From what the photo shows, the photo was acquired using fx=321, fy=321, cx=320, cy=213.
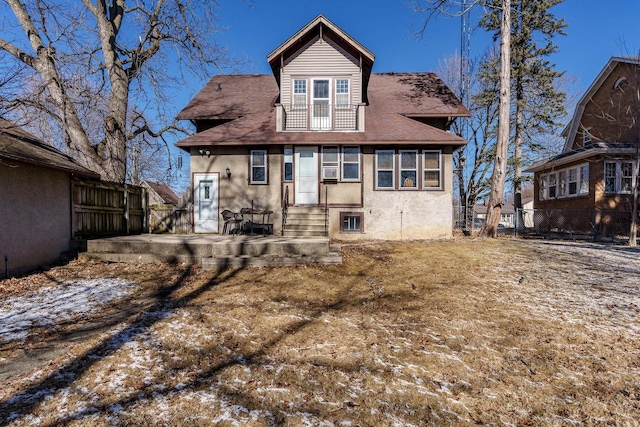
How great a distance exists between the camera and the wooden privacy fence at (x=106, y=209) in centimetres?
861

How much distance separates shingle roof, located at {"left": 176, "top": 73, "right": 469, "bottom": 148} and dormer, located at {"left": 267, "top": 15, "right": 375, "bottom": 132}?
57 centimetres

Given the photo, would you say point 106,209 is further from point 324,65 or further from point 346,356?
point 324,65

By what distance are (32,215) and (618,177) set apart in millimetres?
23101

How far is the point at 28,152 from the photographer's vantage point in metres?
7.18

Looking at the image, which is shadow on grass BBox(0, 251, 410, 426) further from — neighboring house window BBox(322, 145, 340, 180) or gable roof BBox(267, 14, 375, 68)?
gable roof BBox(267, 14, 375, 68)

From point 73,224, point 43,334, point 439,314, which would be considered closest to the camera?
point 43,334

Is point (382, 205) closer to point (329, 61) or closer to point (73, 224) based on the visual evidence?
point (329, 61)

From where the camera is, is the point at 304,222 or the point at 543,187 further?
the point at 543,187

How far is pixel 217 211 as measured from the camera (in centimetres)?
1353

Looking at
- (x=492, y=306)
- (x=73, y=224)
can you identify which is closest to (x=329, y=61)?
(x=73, y=224)

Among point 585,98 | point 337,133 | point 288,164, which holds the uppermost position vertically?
point 585,98

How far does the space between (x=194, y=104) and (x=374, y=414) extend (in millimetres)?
15811

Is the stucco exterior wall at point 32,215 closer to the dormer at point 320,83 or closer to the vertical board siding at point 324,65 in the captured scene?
the dormer at point 320,83

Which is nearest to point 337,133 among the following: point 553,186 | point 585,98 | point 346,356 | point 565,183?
point 346,356
